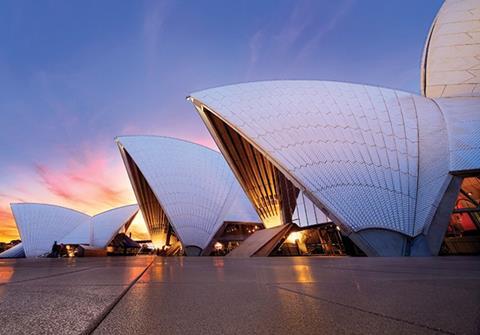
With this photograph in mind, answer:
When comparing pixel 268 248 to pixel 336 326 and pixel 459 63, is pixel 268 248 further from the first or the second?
pixel 459 63

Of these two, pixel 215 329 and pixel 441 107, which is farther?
pixel 441 107

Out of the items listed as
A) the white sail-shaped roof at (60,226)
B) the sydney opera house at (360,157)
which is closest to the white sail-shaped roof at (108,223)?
the white sail-shaped roof at (60,226)

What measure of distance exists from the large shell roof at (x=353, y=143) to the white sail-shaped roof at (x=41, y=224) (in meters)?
34.9

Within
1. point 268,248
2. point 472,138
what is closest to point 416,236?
point 472,138

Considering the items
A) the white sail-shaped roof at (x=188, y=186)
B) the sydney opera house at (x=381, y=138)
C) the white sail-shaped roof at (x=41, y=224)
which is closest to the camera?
the sydney opera house at (x=381, y=138)

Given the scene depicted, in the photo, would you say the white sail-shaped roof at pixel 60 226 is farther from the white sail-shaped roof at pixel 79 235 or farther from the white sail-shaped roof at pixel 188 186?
the white sail-shaped roof at pixel 188 186

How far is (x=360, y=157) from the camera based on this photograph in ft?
33.7

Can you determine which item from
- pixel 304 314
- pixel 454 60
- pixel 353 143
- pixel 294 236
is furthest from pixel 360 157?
pixel 304 314

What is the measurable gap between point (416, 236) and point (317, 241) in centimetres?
933

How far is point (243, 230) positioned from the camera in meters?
26.7

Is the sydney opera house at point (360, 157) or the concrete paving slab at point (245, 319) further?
the sydney opera house at point (360, 157)

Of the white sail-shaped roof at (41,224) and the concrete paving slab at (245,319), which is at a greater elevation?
the white sail-shaped roof at (41,224)

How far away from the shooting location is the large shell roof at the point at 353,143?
8.96 metres

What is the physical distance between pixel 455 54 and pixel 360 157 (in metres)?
9.47
